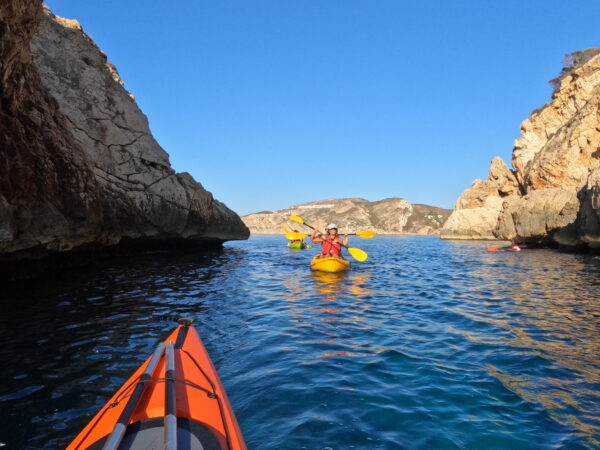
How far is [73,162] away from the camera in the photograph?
37.6ft

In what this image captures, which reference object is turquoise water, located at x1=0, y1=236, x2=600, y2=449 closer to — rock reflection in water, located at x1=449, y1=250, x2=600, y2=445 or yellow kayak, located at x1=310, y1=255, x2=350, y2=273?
rock reflection in water, located at x1=449, y1=250, x2=600, y2=445

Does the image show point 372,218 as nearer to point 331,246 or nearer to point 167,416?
point 331,246

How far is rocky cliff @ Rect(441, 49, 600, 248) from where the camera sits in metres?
21.8

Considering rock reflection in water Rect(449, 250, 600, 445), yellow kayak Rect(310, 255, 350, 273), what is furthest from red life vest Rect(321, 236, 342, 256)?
rock reflection in water Rect(449, 250, 600, 445)

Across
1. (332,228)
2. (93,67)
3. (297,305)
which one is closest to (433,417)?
(297,305)

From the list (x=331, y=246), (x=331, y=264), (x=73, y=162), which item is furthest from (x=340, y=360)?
(x=73, y=162)

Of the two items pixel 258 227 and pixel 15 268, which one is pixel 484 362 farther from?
pixel 258 227

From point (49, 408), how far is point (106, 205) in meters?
12.2

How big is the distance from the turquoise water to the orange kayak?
0.73 meters

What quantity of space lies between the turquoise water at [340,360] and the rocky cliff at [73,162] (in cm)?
227

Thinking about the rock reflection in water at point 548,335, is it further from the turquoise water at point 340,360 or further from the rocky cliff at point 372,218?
the rocky cliff at point 372,218

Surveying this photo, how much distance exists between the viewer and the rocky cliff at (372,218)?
138 metres

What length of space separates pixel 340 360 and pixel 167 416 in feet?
10.5

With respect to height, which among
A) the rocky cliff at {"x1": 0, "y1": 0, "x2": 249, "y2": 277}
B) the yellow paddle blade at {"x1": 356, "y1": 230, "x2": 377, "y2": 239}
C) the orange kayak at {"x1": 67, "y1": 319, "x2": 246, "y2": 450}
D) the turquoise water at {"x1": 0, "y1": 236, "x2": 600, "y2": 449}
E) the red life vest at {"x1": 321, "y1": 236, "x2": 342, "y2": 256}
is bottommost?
the turquoise water at {"x1": 0, "y1": 236, "x2": 600, "y2": 449}
